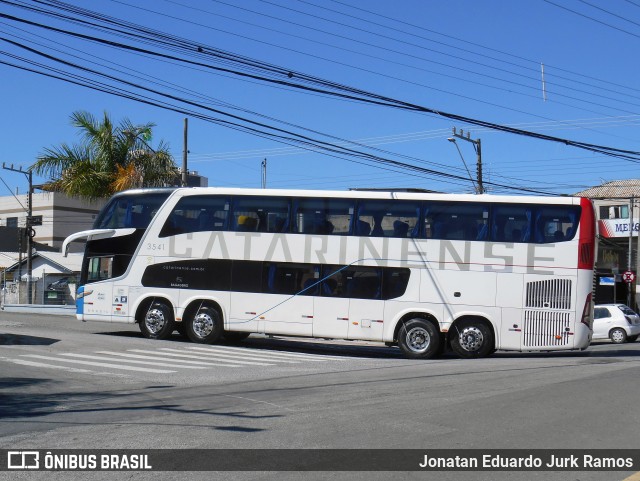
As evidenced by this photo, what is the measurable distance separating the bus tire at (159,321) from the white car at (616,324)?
16685 mm

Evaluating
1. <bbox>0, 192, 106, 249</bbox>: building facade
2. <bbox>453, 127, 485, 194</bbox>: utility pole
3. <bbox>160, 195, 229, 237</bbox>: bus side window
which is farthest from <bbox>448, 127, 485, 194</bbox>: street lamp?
<bbox>0, 192, 106, 249</bbox>: building facade

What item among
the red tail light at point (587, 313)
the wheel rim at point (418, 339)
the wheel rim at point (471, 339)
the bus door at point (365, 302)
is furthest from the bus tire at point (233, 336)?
the red tail light at point (587, 313)

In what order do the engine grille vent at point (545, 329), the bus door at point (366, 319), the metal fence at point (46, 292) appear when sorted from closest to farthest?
the engine grille vent at point (545, 329)
the bus door at point (366, 319)
the metal fence at point (46, 292)

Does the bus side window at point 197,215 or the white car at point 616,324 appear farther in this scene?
the white car at point 616,324

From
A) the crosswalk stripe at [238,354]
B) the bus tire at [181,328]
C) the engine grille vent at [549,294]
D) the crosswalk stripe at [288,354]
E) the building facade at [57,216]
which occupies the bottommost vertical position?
the crosswalk stripe at [288,354]

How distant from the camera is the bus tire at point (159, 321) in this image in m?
22.7

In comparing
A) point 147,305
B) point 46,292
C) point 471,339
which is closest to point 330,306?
point 471,339

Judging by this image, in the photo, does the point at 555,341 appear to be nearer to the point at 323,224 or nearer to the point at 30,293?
the point at 323,224

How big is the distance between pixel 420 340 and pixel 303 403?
9304 millimetres

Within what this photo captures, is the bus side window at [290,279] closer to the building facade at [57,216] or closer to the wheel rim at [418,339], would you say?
the wheel rim at [418,339]

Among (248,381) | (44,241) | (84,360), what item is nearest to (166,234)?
(84,360)

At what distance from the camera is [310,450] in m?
8.23

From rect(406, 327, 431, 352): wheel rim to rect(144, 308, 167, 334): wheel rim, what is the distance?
7063mm

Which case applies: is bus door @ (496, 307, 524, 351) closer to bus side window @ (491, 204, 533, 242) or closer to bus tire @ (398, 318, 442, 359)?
bus tire @ (398, 318, 442, 359)
